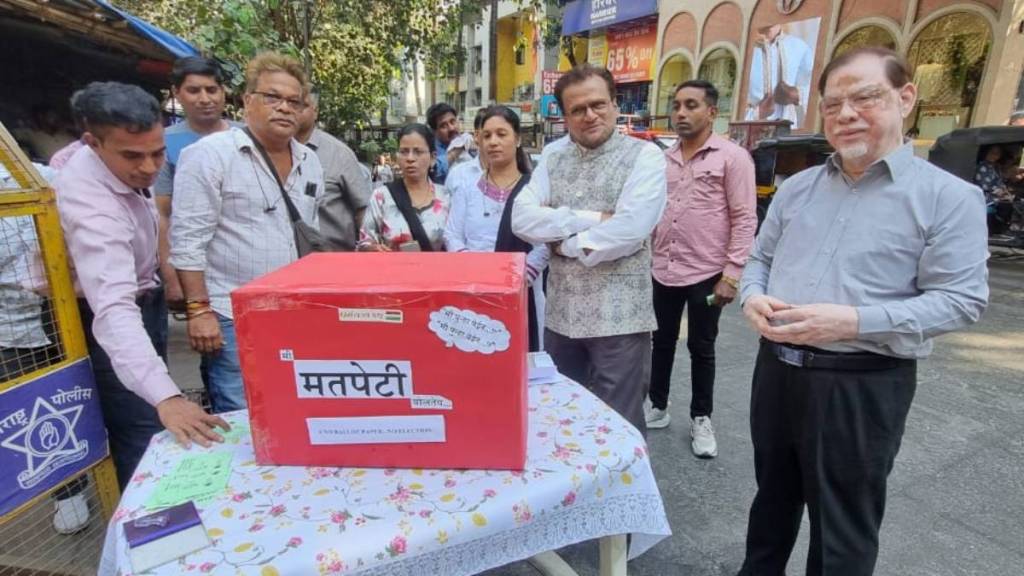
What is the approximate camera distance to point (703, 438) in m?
2.69

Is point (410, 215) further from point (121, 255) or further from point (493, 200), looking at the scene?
point (121, 255)


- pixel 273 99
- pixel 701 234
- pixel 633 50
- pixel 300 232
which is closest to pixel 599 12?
pixel 633 50

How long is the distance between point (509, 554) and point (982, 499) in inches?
93.1

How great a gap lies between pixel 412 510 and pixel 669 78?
18.8 meters

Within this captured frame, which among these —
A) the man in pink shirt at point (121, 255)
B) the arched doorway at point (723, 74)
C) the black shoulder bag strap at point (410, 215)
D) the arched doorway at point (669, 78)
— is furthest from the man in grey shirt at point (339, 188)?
the arched doorway at point (669, 78)

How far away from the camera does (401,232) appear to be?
246 centimetres

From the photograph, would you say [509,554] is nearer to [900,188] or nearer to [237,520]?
[237,520]

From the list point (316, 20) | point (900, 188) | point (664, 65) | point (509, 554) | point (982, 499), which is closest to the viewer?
point (509, 554)

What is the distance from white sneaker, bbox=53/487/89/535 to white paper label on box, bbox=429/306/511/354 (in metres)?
1.81

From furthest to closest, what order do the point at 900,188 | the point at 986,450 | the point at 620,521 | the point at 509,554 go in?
the point at 986,450 < the point at 900,188 < the point at 620,521 < the point at 509,554

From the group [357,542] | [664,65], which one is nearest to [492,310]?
[357,542]

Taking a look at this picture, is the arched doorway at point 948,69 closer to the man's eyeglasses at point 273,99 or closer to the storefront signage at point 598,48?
the storefront signage at point 598,48

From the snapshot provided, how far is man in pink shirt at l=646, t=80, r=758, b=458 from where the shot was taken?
2.56 metres

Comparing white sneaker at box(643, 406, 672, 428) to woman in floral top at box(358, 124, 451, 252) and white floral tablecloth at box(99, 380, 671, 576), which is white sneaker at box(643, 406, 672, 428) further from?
white floral tablecloth at box(99, 380, 671, 576)
